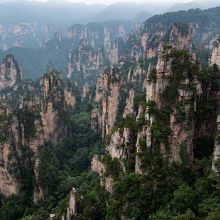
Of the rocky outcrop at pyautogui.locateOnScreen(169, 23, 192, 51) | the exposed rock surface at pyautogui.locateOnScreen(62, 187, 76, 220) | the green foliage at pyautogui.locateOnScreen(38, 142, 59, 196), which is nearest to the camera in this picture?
the exposed rock surface at pyautogui.locateOnScreen(62, 187, 76, 220)

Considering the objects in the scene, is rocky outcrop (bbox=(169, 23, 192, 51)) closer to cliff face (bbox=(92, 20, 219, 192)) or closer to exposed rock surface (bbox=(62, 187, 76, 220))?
cliff face (bbox=(92, 20, 219, 192))

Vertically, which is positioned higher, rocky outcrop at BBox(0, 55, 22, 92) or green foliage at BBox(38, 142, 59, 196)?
green foliage at BBox(38, 142, 59, 196)

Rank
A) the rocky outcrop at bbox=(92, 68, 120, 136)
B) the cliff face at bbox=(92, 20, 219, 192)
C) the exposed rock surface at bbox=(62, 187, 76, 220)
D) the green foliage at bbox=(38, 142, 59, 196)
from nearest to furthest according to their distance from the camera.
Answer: the cliff face at bbox=(92, 20, 219, 192) < the exposed rock surface at bbox=(62, 187, 76, 220) < the green foliage at bbox=(38, 142, 59, 196) < the rocky outcrop at bbox=(92, 68, 120, 136)

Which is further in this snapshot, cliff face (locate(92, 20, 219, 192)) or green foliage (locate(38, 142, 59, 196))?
green foliage (locate(38, 142, 59, 196))

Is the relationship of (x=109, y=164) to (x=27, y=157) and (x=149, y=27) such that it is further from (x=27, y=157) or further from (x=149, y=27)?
(x=149, y=27)

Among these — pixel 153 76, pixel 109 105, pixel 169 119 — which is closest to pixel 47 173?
pixel 153 76

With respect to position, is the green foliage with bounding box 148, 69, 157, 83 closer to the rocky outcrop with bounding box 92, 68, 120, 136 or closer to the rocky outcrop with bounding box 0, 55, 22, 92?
the rocky outcrop with bounding box 92, 68, 120, 136

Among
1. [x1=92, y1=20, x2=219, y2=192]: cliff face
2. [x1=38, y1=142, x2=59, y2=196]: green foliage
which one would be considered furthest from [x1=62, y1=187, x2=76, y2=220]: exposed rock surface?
[x1=38, y1=142, x2=59, y2=196]: green foliage

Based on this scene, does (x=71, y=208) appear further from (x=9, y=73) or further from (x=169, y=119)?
(x=9, y=73)

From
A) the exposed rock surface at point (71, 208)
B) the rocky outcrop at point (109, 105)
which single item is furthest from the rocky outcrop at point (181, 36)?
the exposed rock surface at point (71, 208)

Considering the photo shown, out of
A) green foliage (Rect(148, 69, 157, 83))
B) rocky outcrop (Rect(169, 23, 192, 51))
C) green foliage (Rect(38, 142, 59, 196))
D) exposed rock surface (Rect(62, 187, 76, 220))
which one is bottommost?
green foliage (Rect(38, 142, 59, 196))

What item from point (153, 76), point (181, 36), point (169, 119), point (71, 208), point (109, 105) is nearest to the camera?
point (169, 119)
